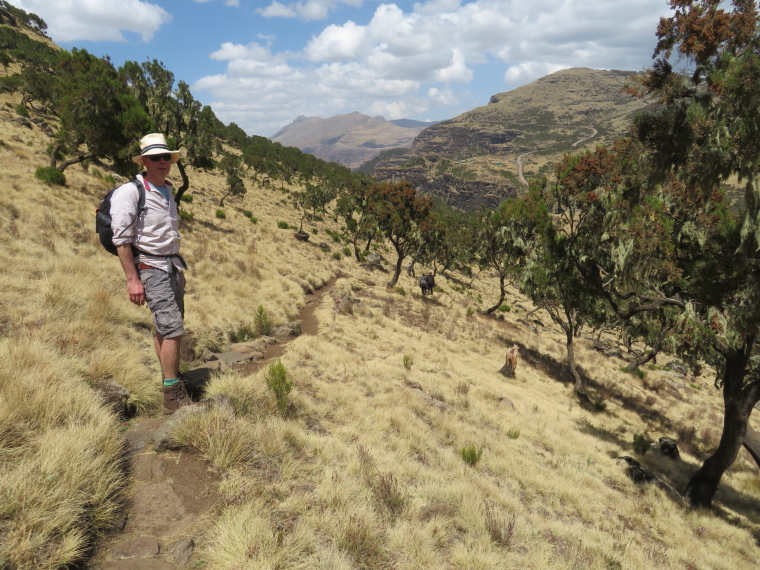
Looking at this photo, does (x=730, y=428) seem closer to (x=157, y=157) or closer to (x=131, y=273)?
(x=131, y=273)

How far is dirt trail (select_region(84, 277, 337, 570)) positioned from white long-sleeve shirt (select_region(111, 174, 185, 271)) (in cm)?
227

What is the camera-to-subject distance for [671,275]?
11055mm

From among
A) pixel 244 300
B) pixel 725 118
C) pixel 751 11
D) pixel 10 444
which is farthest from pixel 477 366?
pixel 10 444

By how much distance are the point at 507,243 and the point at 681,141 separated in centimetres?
2032

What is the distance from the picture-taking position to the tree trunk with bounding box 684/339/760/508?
30.8 ft

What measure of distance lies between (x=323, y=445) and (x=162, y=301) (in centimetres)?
310

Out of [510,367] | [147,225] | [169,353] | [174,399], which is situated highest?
[147,225]

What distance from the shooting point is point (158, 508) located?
3.38 metres

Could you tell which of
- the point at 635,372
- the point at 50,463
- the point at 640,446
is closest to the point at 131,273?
the point at 50,463

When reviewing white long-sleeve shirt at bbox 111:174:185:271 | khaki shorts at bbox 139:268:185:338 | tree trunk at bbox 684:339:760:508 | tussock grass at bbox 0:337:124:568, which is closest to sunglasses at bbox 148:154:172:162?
white long-sleeve shirt at bbox 111:174:185:271

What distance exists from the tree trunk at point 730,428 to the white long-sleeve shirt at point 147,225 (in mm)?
13477

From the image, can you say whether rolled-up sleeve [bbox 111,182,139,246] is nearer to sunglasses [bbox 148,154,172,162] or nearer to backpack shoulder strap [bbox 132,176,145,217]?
backpack shoulder strap [bbox 132,176,145,217]

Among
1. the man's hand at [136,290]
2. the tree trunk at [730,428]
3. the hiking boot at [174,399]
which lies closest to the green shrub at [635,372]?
the tree trunk at [730,428]

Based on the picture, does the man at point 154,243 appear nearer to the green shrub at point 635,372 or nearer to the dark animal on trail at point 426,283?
the dark animal on trail at point 426,283
